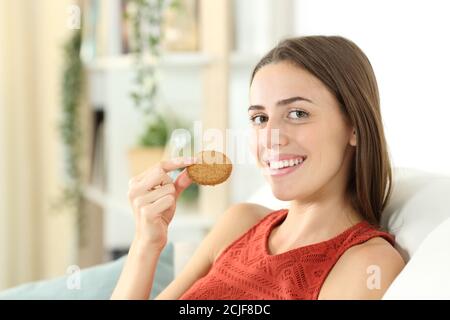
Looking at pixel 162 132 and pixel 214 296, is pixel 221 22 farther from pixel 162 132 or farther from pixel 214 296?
pixel 214 296

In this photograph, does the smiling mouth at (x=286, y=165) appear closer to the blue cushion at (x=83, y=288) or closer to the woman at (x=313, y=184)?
the woman at (x=313, y=184)

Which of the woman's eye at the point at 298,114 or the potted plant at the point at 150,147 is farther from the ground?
the woman's eye at the point at 298,114

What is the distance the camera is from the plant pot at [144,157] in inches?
94.0

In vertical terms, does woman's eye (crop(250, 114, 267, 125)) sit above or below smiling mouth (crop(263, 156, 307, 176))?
above

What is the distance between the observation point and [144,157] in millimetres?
2389

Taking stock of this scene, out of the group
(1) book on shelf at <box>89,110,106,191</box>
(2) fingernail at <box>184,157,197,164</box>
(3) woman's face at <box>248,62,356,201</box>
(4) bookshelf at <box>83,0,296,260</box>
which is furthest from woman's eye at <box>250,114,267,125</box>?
(1) book on shelf at <box>89,110,106,191</box>

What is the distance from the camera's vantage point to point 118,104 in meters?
2.50

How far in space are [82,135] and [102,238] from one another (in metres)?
0.43

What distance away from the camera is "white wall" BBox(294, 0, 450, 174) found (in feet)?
4.47

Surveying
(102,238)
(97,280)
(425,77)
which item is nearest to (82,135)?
(102,238)

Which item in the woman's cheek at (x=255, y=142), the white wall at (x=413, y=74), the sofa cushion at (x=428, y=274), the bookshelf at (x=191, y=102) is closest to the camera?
the sofa cushion at (x=428, y=274)

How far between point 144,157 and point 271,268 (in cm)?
136

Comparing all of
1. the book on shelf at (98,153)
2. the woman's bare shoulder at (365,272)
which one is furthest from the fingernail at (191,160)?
the book on shelf at (98,153)

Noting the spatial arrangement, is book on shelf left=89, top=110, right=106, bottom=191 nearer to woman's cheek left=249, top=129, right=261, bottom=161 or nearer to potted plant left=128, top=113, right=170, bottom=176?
potted plant left=128, top=113, right=170, bottom=176
